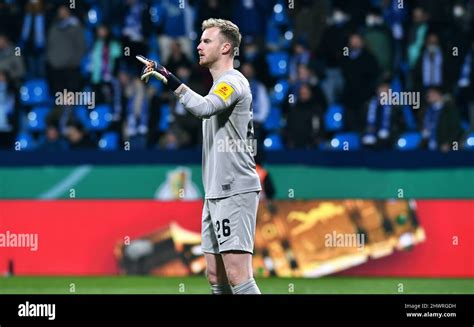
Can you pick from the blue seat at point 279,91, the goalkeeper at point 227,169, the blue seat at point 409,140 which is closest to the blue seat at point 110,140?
the blue seat at point 279,91

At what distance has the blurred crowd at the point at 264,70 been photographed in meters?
16.4

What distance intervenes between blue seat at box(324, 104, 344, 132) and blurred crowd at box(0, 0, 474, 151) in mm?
20

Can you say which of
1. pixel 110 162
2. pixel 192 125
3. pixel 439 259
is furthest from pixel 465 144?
pixel 110 162

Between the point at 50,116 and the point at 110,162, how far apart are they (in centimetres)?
258

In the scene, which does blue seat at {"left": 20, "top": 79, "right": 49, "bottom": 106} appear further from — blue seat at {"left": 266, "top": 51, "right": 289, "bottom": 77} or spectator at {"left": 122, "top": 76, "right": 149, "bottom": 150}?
blue seat at {"left": 266, "top": 51, "right": 289, "bottom": 77}

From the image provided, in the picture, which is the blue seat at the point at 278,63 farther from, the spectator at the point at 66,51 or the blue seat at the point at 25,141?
the blue seat at the point at 25,141

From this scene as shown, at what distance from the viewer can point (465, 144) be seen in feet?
52.3

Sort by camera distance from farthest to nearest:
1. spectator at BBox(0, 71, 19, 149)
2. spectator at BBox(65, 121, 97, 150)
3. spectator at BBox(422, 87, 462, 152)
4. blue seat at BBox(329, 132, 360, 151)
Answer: spectator at BBox(0, 71, 19, 149) < blue seat at BBox(329, 132, 360, 151) < spectator at BBox(65, 121, 97, 150) < spectator at BBox(422, 87, 462, 152)

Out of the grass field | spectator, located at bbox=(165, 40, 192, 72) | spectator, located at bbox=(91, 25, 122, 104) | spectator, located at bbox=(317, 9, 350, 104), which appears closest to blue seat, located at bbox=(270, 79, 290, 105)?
spectator, located at bbox=(317, 9, 350, 104)

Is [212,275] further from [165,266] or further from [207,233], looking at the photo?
[165,266]

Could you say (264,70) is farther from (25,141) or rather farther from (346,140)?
(25,141)

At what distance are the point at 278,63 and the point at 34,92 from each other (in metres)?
3.80

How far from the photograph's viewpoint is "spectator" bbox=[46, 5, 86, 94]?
58.3 ft

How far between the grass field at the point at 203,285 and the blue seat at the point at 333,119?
3274mm
